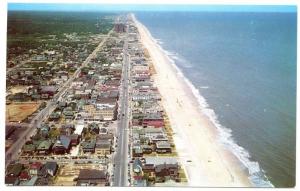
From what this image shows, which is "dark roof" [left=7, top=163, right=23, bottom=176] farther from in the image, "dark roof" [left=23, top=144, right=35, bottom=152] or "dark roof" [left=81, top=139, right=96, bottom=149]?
"dark roof" [left=81, top=139, right=96, bottom=149]

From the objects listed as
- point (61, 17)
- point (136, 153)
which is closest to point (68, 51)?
point (61, 17)

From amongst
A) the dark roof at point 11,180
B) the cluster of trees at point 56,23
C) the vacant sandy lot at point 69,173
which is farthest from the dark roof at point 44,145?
the cluster of trees at point 56,23

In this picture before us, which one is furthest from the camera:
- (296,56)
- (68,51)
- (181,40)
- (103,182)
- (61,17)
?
(181,40)

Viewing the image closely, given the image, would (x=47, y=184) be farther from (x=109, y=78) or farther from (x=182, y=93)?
(x=182, y=93)

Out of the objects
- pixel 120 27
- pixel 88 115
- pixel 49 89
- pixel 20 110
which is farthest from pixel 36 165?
pixel 120 27

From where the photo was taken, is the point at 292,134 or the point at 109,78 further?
the point at 109,78

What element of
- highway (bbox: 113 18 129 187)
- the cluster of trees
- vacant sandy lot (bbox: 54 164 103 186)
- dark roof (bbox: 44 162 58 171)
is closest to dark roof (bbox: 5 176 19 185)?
dark roof (bbox: 44 162 58 171)

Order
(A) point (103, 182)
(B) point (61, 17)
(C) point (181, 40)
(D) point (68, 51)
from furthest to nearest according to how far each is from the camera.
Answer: (C) point (181, 40), (D) point (68, 51), (B) point (61, 17), (A) point (103, 182)
